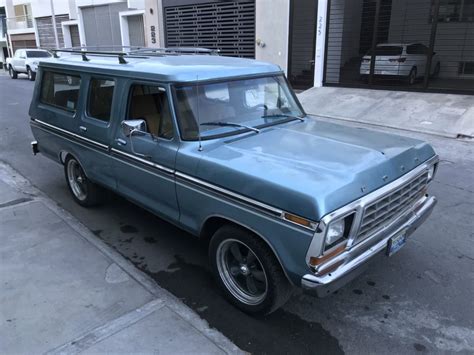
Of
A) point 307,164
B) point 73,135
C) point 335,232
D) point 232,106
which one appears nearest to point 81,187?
point 73,135

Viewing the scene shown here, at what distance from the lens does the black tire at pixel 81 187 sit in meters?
5.23

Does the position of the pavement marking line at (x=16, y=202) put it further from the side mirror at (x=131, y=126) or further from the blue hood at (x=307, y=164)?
the blue hood at (x=307, y=164)

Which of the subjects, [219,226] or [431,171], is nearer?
[219,226]

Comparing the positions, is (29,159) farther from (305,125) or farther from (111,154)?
(305,125)

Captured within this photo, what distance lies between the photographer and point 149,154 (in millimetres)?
3807

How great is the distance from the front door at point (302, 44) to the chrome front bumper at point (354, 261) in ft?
43.1

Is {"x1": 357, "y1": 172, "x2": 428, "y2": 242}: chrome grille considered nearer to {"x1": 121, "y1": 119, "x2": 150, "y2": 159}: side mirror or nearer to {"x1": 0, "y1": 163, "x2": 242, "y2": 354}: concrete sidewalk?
{"x1": 0, "y1": 163, "x2": 242, "y2": 354}: concrete sidewalk

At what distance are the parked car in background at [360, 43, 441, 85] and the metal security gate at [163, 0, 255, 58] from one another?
5.46 metres

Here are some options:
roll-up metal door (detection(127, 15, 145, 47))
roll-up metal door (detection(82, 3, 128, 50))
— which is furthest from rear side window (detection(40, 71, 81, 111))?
roll-up metal door (detection(82, 3, 128, 50))

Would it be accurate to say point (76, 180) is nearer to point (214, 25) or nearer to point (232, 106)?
point (232, 106)

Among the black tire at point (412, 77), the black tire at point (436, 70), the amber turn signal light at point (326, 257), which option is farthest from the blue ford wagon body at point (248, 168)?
the black tire at point (436, 70)

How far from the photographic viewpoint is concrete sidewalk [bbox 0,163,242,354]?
290 centimetres

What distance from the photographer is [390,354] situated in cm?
288

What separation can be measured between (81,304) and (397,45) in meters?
14.5
